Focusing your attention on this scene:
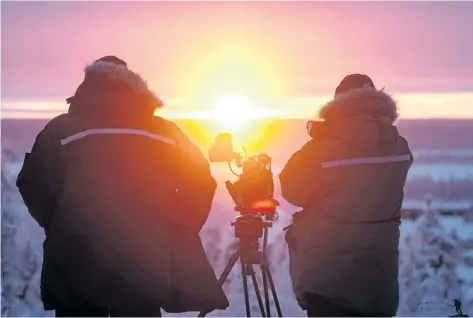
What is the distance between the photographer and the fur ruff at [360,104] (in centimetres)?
392

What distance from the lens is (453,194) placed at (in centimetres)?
1097

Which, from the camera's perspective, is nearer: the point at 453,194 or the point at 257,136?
the point at 257,136

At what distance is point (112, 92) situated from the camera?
3611 millimetres

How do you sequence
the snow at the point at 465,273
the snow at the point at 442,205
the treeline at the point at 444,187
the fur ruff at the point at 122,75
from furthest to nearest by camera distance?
the treeline at the point at 444,187
the snow at the point at 442,205
the snow at the point at 465,273
the fur ruff at the point at 122,75

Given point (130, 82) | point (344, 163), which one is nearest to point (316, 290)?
point (344, 163)

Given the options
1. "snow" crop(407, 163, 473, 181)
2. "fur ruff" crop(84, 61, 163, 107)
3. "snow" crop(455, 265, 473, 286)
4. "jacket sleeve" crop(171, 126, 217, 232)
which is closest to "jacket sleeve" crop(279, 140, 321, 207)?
"jacket sleeve" crop(171, 126, 217, 232)

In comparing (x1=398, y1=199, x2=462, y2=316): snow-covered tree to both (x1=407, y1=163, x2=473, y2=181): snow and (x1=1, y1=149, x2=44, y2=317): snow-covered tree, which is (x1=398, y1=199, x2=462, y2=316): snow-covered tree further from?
(x1=1, y1=149, x2=44, y2=317): snow-covered tree

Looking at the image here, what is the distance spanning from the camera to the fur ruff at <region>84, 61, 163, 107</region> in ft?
11.9

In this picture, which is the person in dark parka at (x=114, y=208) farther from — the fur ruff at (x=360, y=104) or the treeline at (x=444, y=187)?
the treeline at (x=444, y=187)

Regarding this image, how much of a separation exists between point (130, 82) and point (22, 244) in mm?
4949

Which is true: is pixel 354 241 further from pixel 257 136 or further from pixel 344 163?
pixel 257 136

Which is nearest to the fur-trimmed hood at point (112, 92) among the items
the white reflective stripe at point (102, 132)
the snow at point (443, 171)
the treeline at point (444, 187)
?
the white reflective stripe at point (102, 132)

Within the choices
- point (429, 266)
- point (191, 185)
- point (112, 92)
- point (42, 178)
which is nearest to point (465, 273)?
point (429, 266)

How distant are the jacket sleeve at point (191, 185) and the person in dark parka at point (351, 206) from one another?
57 cm
